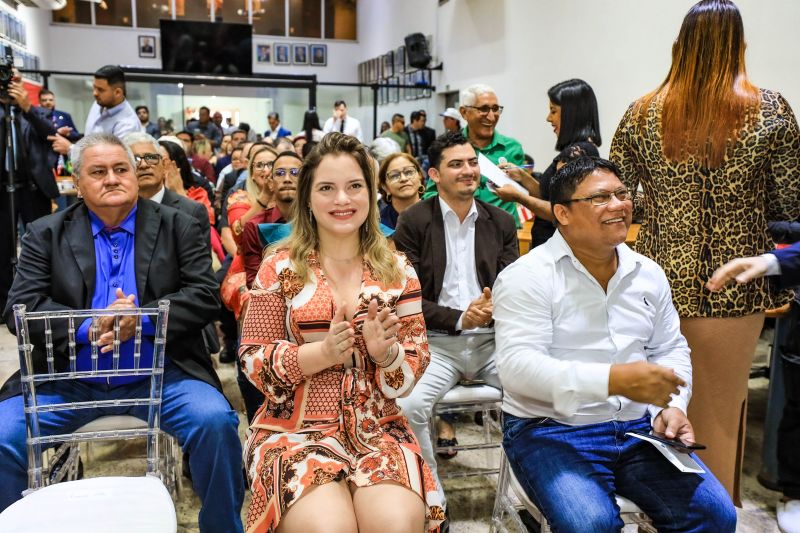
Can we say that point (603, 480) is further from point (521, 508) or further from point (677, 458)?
point (521, 508)

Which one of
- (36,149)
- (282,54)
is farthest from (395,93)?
(36,149)

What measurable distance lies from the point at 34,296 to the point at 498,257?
173cm

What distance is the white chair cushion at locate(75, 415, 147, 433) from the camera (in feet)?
7.00

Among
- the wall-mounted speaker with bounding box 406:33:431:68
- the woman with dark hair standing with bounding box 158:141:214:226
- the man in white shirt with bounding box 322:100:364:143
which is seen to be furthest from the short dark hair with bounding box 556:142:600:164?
the wall-mounted speaker with bounding box 406:33:431:68

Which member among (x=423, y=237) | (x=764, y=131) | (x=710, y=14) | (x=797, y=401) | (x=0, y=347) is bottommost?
(x=0, y=347)

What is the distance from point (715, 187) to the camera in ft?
6.69

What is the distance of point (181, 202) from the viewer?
3.32m

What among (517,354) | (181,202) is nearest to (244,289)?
(181,202)

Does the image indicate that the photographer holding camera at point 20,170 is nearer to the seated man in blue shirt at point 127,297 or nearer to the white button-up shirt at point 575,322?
the seated man in blue shirt at point 127,297

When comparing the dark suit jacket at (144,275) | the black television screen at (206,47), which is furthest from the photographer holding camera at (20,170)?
the black television screen at (206,47)

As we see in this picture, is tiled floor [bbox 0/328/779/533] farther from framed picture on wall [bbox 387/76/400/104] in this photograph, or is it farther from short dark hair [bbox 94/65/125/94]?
framed picture on wall [bbox 387/76/400/104]

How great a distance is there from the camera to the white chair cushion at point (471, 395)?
251 cm

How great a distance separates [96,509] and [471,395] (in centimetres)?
136

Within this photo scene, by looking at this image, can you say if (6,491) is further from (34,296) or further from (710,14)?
(710,14)
